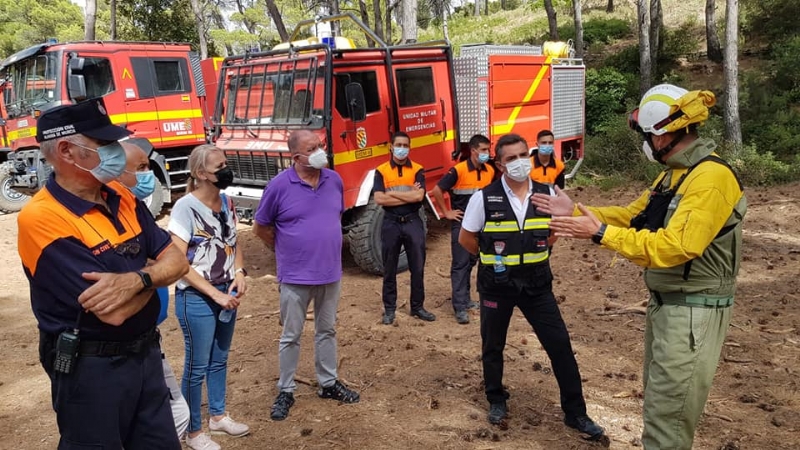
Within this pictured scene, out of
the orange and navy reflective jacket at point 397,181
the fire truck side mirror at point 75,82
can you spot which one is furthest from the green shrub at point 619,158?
the fire truck side mirror at point 75,82

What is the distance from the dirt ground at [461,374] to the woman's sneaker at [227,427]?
0.17 ft

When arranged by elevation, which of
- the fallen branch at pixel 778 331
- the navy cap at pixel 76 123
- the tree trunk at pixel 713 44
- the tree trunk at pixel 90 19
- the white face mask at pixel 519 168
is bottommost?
the fallen branch at pixel 778 331

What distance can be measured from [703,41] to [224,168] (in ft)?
69.6

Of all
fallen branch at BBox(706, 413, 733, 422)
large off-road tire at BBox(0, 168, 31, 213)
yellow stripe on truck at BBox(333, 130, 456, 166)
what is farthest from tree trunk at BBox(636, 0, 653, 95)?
large off-road tire at BBox(0, 168, 31, 213)

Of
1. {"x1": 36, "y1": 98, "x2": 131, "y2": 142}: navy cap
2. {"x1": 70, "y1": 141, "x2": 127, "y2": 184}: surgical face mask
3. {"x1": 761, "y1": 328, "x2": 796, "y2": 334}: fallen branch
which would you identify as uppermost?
{"x1": 36, "y1": 98, "x2": 131, "y2": 142}: navy cap

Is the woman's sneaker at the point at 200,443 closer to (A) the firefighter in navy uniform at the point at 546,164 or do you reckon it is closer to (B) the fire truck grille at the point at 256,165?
(B) the fire truck grille at the point at 256,165

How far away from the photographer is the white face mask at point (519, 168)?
360 centimetres

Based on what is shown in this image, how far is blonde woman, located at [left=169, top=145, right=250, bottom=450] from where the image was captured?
3.33 meters

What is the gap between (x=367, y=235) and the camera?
7016 millimetres

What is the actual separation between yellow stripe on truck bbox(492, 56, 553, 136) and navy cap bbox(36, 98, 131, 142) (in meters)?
6.75

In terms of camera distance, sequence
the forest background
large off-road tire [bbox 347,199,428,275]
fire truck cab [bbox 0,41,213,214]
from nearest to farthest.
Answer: large off-road tire [bbox 347,199,428,275], fire truck cab [bbox 0,41,213,214], the forest background

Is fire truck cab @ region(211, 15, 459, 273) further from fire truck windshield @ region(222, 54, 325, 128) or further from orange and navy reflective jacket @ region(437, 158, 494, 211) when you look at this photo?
orange and navy reflective jacket @ region(437, 158, 494, 211)

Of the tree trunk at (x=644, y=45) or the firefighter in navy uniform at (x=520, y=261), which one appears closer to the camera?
the firefighter in navy uniform at (x=520, y=261)

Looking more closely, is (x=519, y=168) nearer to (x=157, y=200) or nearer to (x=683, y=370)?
(x=683, y=370)
